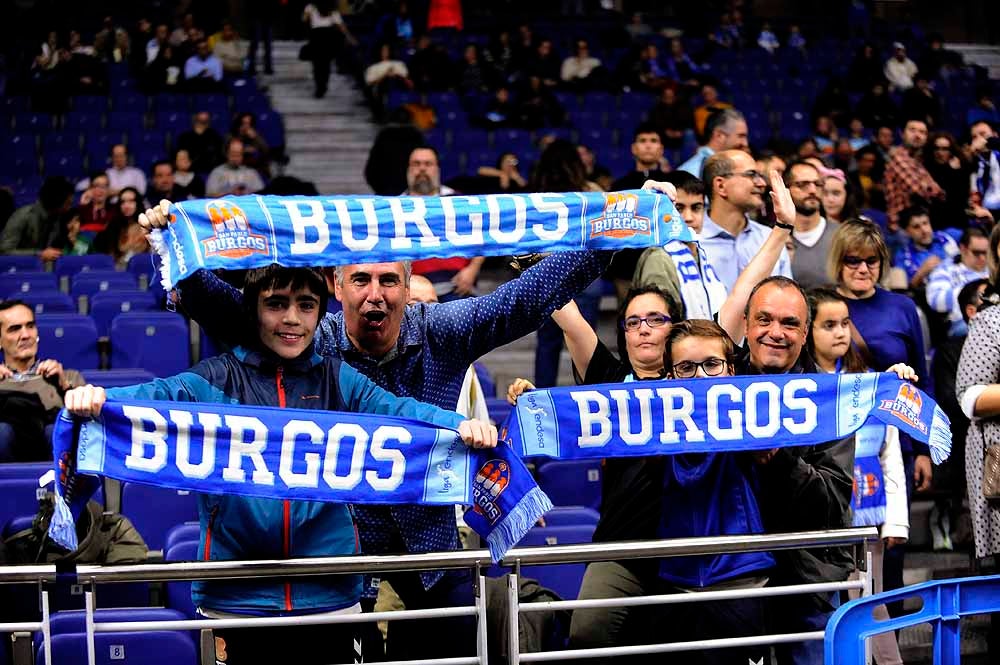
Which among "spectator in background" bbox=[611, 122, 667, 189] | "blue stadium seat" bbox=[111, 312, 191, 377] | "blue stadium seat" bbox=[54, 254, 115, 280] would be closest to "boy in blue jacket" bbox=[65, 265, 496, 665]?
"spectator in background" bbox=[611, 122, 667, 189]

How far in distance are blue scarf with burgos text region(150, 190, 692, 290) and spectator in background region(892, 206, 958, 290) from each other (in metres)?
6.23

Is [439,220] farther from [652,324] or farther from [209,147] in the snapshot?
[209,147]

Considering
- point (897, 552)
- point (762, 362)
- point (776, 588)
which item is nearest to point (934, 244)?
point (897, 552)

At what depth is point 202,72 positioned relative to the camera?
1522 centimetres

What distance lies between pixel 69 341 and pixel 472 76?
28.3ft

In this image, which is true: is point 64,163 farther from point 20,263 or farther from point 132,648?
point 132,648

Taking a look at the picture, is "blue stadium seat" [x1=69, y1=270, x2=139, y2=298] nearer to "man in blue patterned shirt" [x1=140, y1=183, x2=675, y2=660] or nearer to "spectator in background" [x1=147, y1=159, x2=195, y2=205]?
"spectator in background" [x1=147, y1=159, x2=195, y2=205]

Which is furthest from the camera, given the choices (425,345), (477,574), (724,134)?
(724,134)

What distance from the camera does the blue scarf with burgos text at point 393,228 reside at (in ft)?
12.4

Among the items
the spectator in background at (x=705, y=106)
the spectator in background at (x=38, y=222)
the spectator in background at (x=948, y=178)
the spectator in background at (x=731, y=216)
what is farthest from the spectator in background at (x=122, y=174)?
the spectator in background at (x=731, y=216)

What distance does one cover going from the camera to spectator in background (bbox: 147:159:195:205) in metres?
11.6

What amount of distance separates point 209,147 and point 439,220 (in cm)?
936

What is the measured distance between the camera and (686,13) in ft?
63.3

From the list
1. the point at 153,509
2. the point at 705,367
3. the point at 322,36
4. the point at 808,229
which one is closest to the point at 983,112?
the point at 322,36
